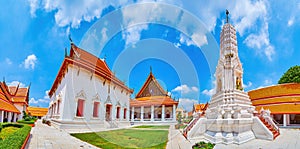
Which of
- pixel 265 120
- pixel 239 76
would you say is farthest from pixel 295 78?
pixel 265 120

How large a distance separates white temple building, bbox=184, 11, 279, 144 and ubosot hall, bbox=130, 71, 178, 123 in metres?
10.6

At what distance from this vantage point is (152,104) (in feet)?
82.1

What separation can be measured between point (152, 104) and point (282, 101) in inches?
576

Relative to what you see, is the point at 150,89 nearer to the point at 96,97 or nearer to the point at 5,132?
the point at 96,97

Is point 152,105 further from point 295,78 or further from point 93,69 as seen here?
point 295,78

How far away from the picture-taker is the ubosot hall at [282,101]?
65.1ft

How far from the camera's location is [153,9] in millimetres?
9852

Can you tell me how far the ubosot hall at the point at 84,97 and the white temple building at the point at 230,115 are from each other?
698cm

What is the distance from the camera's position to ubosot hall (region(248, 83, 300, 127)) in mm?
19844

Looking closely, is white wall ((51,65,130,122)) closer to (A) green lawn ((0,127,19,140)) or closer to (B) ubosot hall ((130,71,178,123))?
(A) green lawn ((0,127,19,140))

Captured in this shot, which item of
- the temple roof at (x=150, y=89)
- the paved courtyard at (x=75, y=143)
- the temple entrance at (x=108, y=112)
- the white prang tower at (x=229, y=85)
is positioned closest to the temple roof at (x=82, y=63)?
the temple entrance at (x=108, y=112)

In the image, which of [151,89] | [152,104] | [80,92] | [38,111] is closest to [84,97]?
[80,92]

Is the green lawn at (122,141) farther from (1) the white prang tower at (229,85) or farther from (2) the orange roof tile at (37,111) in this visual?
(2) the orange roof tile at (37,111)

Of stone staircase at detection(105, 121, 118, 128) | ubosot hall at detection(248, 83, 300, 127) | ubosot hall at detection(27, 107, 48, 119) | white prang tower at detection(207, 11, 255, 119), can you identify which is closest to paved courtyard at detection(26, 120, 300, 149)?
white prang tower at detection(207, 11, 255, 119)
